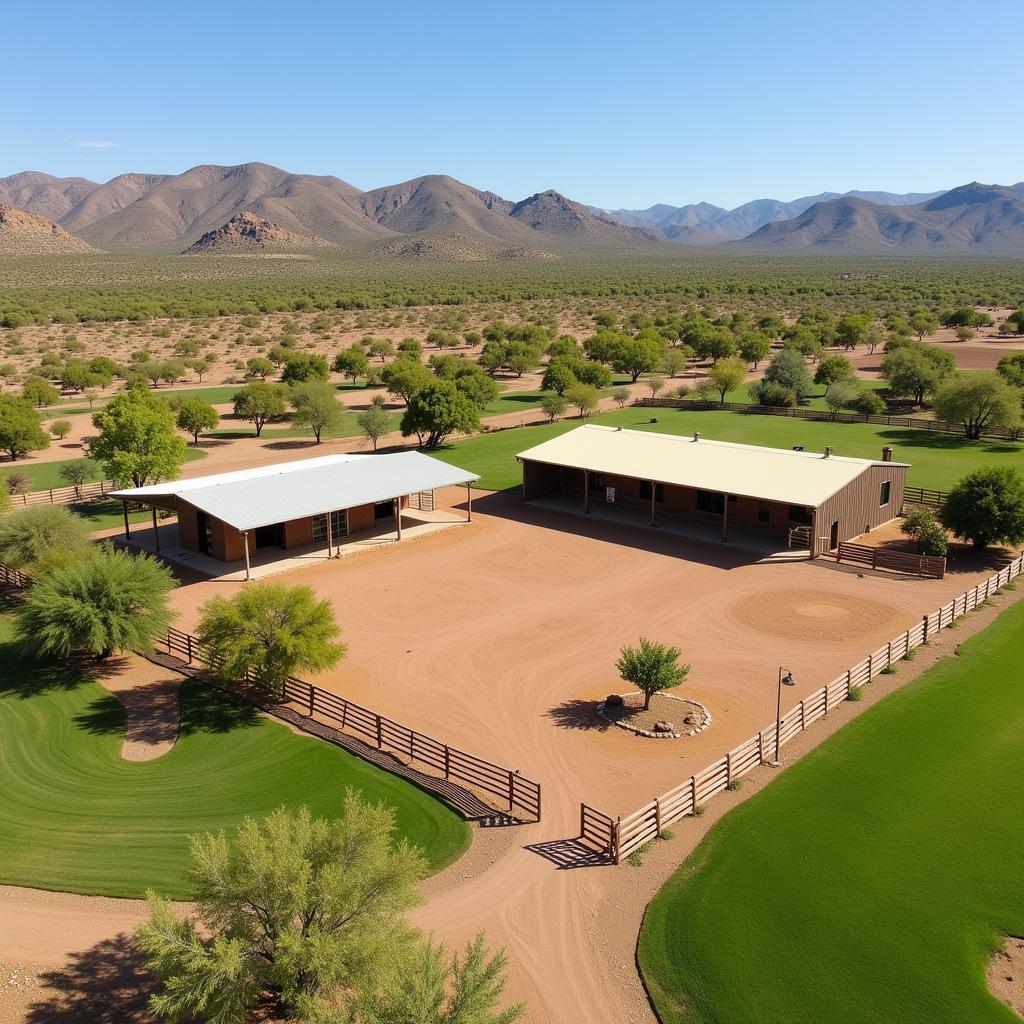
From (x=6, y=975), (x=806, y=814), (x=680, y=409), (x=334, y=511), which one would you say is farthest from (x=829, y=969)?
(x=680, y=409)

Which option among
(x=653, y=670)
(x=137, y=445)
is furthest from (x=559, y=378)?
(x=653, y=670)

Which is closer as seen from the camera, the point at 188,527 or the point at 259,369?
the point at 188,527

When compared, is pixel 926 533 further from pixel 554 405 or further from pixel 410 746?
pixel 554 405

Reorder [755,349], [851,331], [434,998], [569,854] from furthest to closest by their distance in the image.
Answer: [851,331]
[755,349]
[569,854]
[434,998]

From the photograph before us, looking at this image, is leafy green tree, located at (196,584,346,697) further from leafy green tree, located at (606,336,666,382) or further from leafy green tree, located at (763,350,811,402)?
leafy green tree, located at (606,336,666,382)

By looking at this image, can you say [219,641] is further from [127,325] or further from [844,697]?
[127,325]

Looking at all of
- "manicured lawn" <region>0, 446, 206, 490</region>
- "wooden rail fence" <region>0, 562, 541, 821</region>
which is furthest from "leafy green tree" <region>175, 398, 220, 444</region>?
"wooden rail fence" <region>0, 562, 541, 821</region>

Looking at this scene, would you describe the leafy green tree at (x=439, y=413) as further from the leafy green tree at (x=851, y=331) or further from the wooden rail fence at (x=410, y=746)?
the leafy green tree at (x=851, y=331)
